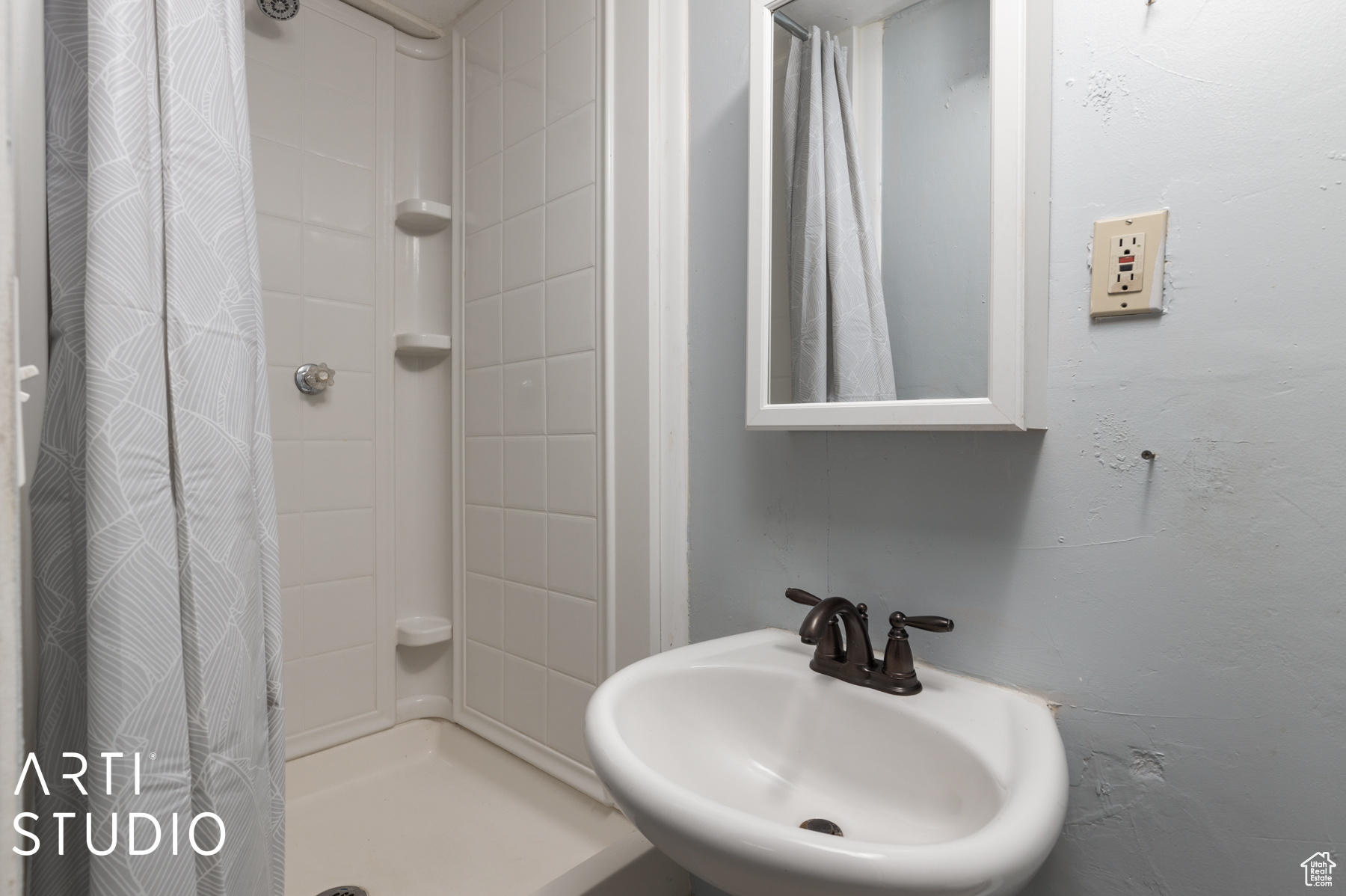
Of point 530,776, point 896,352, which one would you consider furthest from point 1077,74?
point 530,776

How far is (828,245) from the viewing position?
3.17 feet

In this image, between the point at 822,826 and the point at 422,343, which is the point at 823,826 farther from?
the point at 422,343

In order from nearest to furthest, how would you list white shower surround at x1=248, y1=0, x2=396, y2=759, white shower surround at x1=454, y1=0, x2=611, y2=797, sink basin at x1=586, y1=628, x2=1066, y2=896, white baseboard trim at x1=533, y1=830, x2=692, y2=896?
sink basin at x1=586, y1=628, x2=1066, y2=896 < white baseboard trim at x1=533, y1=830, x2=692, y2=896 < white shower surround at x1=454, y1=0, x2=611, y2=797 < white shower surround at x1=248, y1=0, x2=396, y2=759

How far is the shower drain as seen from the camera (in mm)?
777

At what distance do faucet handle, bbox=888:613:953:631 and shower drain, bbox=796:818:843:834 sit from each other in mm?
241

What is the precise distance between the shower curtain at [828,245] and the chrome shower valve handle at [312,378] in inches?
42.7

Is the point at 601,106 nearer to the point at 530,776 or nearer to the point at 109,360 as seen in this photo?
the point at 109,360

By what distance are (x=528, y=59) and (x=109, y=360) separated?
3.56 ft

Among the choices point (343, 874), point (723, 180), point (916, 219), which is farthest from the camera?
point (343, 874)

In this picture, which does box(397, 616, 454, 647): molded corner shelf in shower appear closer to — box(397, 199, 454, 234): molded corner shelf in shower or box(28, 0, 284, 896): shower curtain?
box(28, 0, 284, 896): shower curtain

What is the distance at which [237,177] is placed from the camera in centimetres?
79

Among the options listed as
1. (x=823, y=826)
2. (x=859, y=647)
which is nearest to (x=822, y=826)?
(x=823, y=826)

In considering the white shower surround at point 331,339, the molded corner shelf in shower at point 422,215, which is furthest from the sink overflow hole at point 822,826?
the molded corner shelf in shower at point 422,215

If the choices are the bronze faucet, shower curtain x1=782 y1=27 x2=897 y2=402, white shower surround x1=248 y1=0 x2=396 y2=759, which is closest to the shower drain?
the bronze faucet
